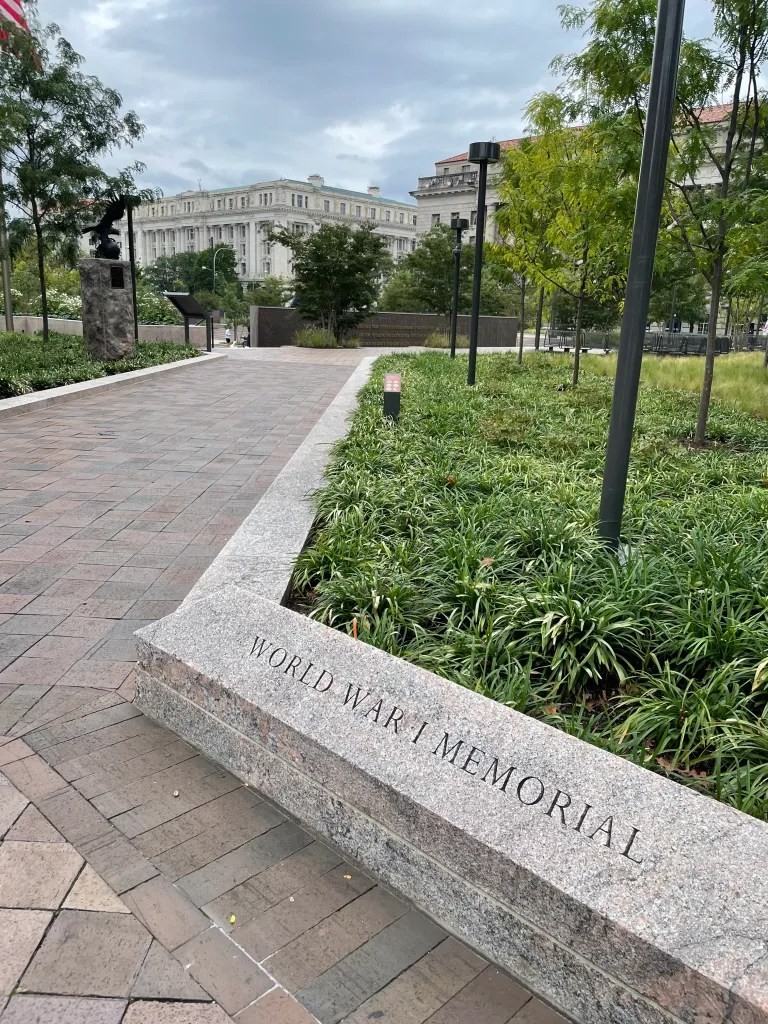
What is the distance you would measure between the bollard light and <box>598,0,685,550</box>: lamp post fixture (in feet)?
Result: 14.3

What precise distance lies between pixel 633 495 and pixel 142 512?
3.70 m

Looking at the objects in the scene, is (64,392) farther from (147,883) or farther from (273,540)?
(147,883)

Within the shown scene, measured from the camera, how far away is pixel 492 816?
6.86 feet

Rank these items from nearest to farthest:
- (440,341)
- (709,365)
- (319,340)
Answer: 1. (709,365)
2. (319,340)
3. (440,341)

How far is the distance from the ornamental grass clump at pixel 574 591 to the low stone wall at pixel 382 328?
89.2 feet

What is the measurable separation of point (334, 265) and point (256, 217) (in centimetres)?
9435

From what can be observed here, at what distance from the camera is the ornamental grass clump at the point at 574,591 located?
107 inches

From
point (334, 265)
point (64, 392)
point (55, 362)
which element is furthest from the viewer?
point (334, 265)

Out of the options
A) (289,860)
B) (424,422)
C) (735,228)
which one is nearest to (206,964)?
(289,860)

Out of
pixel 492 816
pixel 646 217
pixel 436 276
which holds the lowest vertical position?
pixel 492 816

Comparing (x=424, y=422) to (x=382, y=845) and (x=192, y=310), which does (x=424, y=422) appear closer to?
(x=382, y=845)

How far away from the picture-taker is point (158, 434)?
9555 millimetres

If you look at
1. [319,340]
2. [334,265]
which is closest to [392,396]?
[334,265]

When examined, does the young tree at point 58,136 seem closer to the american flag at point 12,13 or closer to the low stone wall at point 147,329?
the american flag at point 12,13
